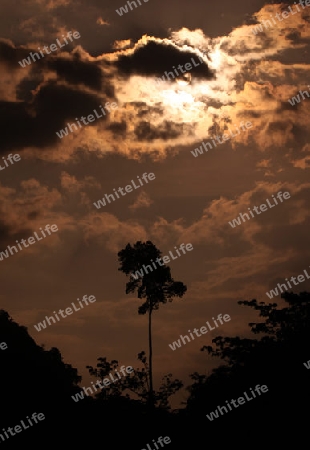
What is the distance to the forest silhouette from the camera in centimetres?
4159

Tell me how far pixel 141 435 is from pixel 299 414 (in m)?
17.0

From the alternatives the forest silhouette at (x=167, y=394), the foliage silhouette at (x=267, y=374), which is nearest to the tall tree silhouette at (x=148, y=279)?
the forest silhouette at (x=167, y=394)

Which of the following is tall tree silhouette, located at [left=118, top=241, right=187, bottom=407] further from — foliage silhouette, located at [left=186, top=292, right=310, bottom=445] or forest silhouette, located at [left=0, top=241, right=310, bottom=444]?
foliage silhouette, located at [left=186, top=292, right=310, bottom=445]

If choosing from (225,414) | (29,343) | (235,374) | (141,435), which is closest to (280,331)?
(235,374)

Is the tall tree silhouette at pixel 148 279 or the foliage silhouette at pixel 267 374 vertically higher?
the tall tree silhouette at pixel 148 279

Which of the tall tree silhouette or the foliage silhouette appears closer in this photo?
the foliage silhouette

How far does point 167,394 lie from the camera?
245 ft

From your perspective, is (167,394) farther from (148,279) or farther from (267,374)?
(267,374)

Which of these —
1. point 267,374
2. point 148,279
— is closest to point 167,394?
point 148,279

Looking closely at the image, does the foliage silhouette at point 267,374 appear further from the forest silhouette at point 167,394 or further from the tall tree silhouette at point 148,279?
the tall tree silhouette at point 148,279

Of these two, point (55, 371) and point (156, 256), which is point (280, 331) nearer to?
point (156, 256)

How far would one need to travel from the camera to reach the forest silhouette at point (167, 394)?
41.6 m

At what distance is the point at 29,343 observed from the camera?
7544 centimetres

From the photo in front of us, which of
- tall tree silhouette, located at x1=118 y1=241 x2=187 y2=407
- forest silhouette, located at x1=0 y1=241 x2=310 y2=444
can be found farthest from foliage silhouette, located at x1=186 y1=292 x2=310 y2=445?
tall tree silhouette, located at x1=118 y1=241 x2=187 y2=407
